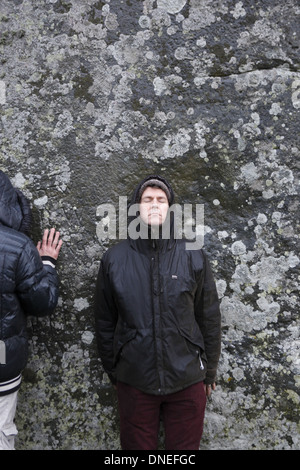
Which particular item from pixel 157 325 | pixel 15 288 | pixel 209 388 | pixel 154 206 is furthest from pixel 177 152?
pixel 209 388

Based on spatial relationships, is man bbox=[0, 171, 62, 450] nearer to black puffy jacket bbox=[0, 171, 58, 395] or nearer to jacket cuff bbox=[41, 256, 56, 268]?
black puffy jacket bbox=[0, 171, 58, 395]

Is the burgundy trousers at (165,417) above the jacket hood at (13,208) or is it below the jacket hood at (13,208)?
below

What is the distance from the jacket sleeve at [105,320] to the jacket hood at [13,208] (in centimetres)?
52

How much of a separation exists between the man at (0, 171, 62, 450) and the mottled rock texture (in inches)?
14.5

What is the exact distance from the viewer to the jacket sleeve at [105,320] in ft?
8.43

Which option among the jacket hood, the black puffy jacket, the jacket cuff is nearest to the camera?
the black puffy jacket

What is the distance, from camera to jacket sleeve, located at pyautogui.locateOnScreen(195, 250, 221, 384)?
2.55 m

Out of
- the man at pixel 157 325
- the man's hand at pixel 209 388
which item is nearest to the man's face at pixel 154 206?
the man at pixel 157 325

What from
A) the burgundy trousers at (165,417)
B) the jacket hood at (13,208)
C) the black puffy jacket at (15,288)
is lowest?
the burgundy trousers at (165,417)

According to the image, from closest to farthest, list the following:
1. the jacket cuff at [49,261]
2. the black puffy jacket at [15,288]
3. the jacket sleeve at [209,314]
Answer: the black puffy jacket at [15,288]
the jacket sleeve at [209,314]
the jacket cuff at [49,261]

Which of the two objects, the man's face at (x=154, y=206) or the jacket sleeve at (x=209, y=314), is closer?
the man's face at (x=154, y=206)

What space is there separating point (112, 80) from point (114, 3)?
0.49 metres

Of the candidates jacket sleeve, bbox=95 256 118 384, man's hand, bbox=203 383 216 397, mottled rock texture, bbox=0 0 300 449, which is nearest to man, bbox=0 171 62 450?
jacket sleeve, bbox=95 256 118 384

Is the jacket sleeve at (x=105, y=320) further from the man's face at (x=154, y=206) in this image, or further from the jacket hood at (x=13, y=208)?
the jacket hood at (x=13, y=208)
